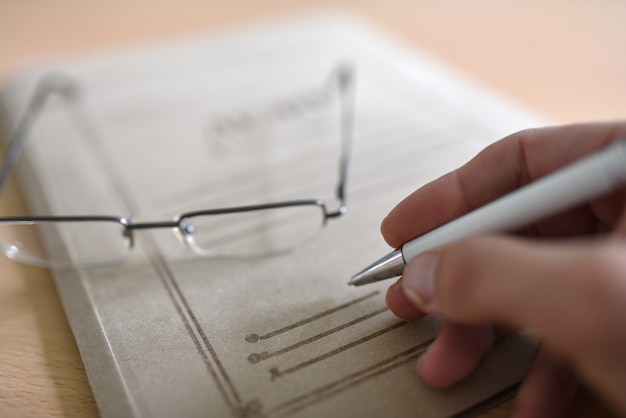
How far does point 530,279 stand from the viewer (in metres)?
0.25

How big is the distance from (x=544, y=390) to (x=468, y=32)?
0.73 meters

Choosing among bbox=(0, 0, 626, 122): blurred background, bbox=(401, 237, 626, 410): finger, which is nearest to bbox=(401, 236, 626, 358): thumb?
bbox=(401, 237, 626, 410): finger

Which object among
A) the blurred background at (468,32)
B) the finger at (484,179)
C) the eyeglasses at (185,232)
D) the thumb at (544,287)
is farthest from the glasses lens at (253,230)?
the blurred background at (468,32)

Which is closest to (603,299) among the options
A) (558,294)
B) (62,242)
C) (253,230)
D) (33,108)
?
(558,294)

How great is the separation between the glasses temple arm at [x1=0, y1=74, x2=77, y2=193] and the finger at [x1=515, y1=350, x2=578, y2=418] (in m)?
0.52

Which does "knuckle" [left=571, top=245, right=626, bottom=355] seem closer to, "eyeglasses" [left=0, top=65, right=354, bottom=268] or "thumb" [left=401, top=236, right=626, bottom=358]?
"thumb" [left=401, top=236, right=626, bottom=358]

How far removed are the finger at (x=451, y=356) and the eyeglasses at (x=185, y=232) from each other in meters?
0.17

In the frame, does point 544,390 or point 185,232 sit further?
point 185,232

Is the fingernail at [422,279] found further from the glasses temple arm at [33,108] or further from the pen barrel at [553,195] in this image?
the glasses temple arm at [33,108]

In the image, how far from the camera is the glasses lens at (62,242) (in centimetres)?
48

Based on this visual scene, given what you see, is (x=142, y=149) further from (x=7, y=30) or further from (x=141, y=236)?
(x=7, y=30)

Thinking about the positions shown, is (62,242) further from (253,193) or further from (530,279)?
(530,279)

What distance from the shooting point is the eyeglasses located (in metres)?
0.47

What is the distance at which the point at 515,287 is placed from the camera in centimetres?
25
